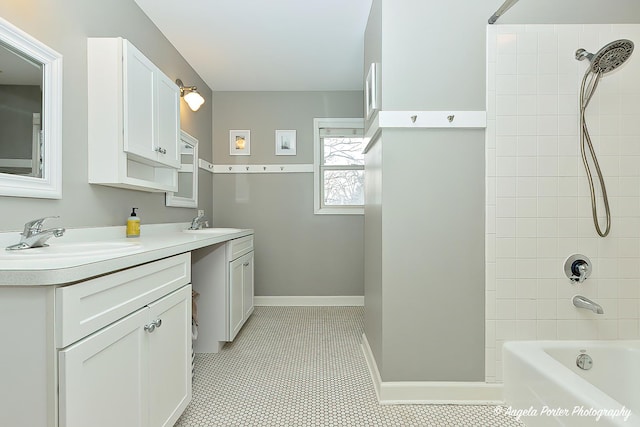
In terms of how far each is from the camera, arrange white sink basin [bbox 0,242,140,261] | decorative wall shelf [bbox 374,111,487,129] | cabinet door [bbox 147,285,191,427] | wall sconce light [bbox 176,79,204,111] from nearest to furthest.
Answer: white sink basin [bbox 0,242,140,261]
cabinet door [bbox 147,285,191,427]
decorative wall shelf [bbox 374,111,487,129]
wall sconce light [bbox 176,79,204,111]

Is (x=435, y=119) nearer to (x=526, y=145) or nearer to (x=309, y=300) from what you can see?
(x=526, y=145)

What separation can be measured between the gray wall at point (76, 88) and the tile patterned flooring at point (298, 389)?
112 cm

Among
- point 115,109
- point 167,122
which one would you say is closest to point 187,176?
point 167,122

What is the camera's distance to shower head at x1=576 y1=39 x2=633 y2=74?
5.26 feet

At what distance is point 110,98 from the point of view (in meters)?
1.81

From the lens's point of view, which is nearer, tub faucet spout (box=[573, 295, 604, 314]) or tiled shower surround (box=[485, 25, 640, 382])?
tub faucet spout (box=[573, 295, 604, 314])

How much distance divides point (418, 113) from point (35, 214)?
1.82 m


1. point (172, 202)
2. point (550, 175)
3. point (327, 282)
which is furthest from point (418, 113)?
point (327, 282)

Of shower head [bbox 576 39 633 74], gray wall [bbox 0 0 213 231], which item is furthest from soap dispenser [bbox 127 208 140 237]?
shower head [bbox 576 39 633 74]

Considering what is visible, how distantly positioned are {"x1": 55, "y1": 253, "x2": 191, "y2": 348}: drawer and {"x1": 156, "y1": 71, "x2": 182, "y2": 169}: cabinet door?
3.56ft

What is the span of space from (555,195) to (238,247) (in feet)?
6.99

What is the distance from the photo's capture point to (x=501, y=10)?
5.39 ft

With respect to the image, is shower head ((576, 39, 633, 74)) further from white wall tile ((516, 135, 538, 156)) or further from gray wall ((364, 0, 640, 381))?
white wall tile ((516, 135, 538, 156))

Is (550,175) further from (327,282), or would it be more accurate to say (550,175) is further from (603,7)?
(327,282)
